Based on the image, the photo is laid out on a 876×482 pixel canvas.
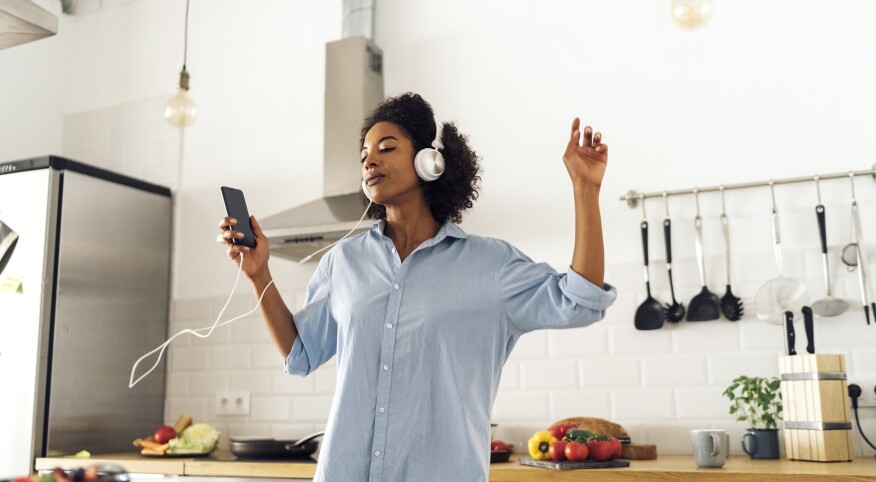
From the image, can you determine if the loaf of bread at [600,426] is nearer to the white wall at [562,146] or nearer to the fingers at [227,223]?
the white wall at [562,146]

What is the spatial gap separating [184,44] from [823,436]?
3.19 m

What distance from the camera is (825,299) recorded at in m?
2.58

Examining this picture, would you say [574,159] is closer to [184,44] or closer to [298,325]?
[298,325]

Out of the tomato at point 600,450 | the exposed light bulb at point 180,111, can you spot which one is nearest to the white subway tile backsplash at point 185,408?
the exposed light bulb at point 180,111

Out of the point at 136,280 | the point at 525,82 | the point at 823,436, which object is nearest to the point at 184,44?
the point at 136,280

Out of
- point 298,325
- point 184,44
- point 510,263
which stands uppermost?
point 184,44

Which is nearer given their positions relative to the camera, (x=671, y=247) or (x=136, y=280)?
(x=671, y=247)

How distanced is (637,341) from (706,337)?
0.23 metres

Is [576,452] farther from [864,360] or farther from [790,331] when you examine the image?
[864,360]

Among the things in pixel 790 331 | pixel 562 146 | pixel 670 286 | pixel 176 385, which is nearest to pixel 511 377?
pixel 670 286

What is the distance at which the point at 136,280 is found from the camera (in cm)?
358

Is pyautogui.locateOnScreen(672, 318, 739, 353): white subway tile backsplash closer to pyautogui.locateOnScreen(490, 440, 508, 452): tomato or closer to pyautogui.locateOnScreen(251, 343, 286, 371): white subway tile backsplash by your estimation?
pyautogui.locateOnScreen(490, 440, 508, 452): tomato

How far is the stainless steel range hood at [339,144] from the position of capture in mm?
3010

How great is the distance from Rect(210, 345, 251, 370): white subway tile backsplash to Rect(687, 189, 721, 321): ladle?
1811mm
